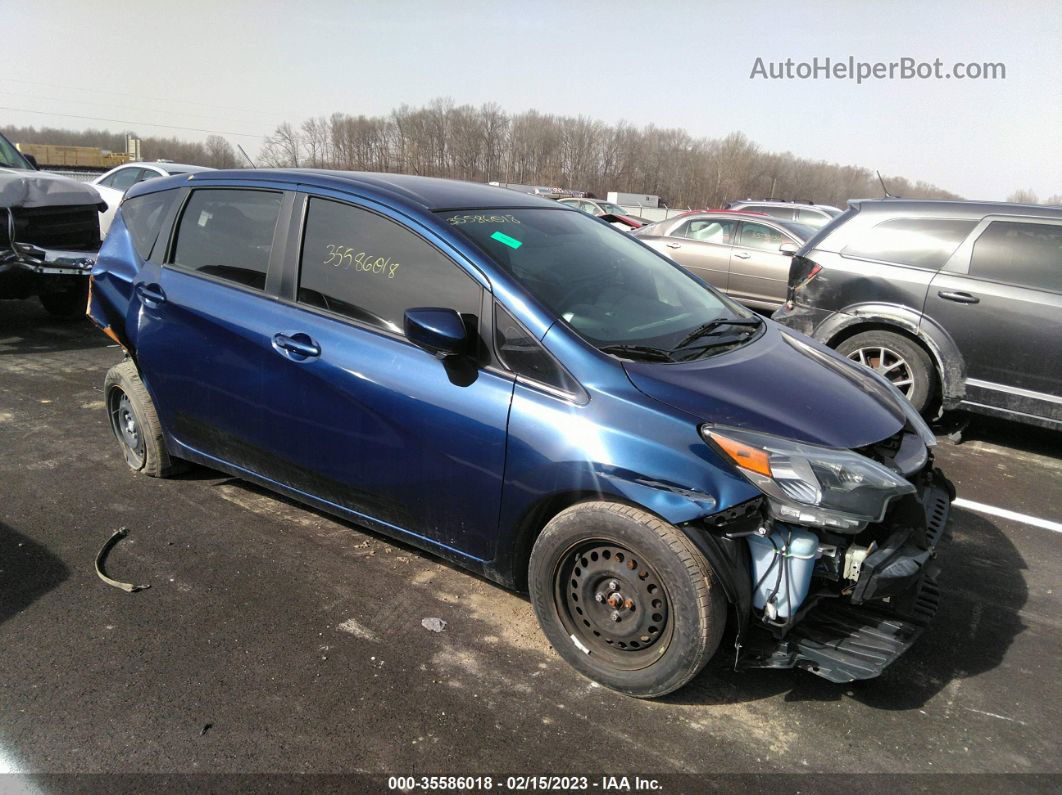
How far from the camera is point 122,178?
12.9 metres

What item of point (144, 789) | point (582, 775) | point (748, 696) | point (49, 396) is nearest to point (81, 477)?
point (49, 396)

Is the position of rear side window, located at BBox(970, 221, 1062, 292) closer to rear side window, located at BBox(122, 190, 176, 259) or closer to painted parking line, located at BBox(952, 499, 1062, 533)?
painted parking line, located at BBox(952, 499, 1062, 533)

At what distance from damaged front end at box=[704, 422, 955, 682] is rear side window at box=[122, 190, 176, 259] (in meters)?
3.25

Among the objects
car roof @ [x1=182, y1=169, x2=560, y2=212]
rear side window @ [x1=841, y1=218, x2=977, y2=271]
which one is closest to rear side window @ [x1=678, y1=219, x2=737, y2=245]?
rear side window @ [x1=841, y1=218, x2=977, y2=271]

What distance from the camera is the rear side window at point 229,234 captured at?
358 centimetres

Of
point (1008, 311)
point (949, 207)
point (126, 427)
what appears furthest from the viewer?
point (949, 207)

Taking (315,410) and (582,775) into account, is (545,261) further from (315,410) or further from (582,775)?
(582,775)

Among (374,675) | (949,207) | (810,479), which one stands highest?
(949,207)

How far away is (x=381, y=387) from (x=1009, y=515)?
3894mm

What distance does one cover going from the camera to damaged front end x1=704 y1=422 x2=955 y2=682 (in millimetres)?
2467

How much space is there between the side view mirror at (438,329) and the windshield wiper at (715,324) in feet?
2.88

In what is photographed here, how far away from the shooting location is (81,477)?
4.43 meters

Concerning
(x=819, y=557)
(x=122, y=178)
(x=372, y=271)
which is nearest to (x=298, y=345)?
(x=372, y=271)

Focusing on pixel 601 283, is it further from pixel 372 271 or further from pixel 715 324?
pixel 372 271
